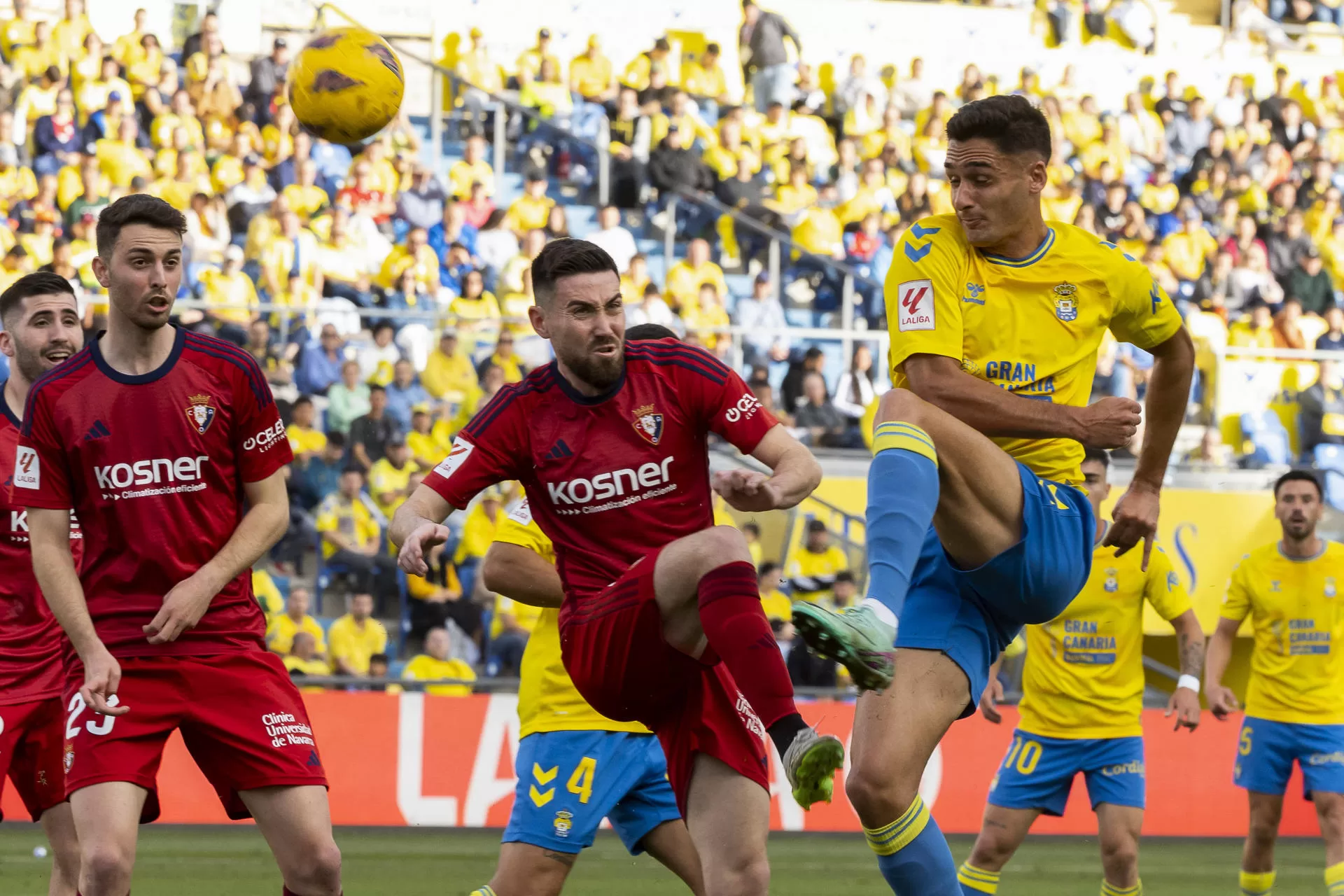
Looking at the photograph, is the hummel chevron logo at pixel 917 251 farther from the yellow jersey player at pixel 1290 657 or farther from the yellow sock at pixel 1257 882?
the yellow sock at pixel 1257 882

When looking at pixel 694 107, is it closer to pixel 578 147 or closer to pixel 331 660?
pixel 578 147

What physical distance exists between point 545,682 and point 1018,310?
2.25m

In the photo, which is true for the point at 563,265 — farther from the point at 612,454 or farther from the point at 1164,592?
the point at 1164,592

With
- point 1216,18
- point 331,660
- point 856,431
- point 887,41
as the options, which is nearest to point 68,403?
point 331,660

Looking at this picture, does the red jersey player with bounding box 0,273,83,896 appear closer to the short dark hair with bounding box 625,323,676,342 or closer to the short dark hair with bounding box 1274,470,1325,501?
the short dark hair with bounding box 625,323,676,342

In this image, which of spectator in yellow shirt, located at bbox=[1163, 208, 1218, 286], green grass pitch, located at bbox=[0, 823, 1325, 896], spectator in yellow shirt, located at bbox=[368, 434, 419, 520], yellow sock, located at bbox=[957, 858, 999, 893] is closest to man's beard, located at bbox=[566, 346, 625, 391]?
yellow sock, located at bbox=[957, 858, 999, 893]

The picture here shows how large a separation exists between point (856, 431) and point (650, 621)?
10.2 metres

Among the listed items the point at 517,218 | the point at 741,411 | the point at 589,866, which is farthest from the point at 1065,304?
the point at 517,218

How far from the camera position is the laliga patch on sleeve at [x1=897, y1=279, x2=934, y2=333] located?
16.0 feet

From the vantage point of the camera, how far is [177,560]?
516 centimetres

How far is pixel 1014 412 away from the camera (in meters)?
4.80

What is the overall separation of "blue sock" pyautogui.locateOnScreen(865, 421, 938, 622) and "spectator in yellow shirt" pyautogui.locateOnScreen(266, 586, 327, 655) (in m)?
8.89

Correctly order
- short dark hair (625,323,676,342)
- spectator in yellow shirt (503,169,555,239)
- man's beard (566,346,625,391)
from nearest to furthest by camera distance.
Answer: man's beard (566,346,625,391) → short dark hair (625,323,676,342) → spectator in yellow shirt (503,169,555,239)

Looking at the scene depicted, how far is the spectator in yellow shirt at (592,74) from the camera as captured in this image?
19234mm
